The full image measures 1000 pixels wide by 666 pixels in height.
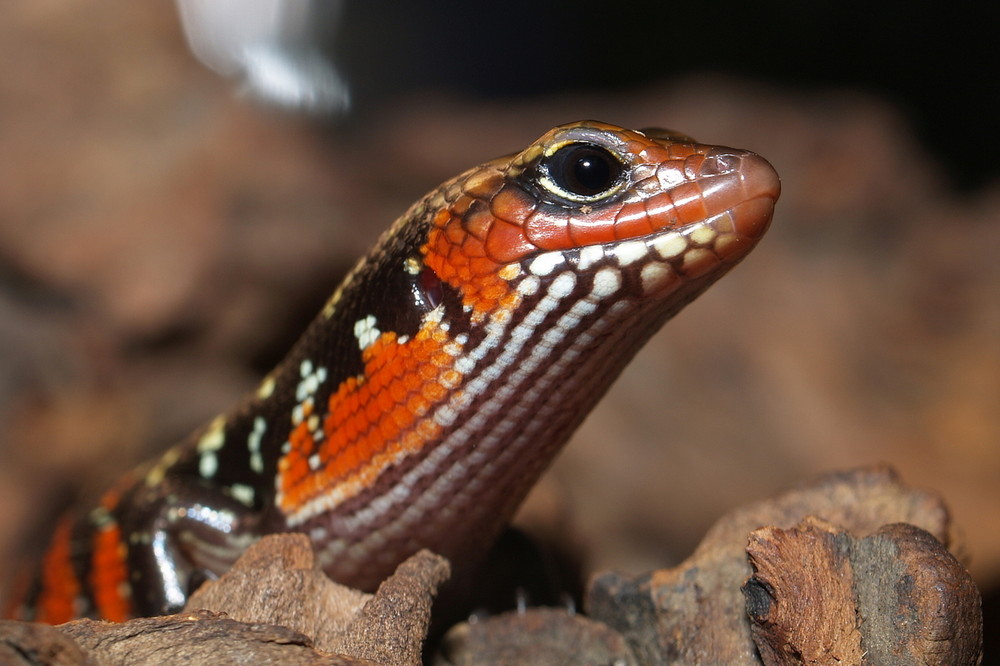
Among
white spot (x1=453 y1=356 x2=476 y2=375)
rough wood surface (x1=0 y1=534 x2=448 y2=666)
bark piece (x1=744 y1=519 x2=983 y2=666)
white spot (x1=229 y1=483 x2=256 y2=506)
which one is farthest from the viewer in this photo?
white spot (x1=229 y1=483 x2=256 y2=506)

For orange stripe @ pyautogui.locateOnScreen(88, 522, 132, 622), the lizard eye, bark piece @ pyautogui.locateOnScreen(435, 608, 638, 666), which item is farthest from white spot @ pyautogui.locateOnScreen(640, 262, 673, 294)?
orange stripe @ pyautogui.locateOnScreen(88, 522, 132, 622)

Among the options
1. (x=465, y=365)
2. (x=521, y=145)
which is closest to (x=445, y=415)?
(x=465, y=365)

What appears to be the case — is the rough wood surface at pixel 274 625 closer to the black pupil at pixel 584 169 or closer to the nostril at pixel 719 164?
the black pupil at pixel 584 169

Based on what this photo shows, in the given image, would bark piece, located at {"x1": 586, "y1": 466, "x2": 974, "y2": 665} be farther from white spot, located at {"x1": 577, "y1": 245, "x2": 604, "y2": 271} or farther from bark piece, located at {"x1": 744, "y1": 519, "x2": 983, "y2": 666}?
white spot, located at {"x1": 577, "y1": 245, "x2": 604, "y2": 271}

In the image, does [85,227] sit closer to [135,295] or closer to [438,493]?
[135,295]

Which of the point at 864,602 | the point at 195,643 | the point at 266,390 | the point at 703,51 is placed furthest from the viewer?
the point at 703,51

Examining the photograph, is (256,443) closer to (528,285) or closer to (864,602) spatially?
(528,285)

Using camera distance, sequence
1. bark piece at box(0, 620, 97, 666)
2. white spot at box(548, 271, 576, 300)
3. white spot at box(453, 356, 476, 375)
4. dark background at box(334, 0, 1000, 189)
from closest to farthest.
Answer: bark piece at box(0, 620, 97, 666)
white spot at box(548, 271, 576, 300)
white spot at box(453, 356, 476, 375)
dark background at box(334, 0, 1000, 189)
